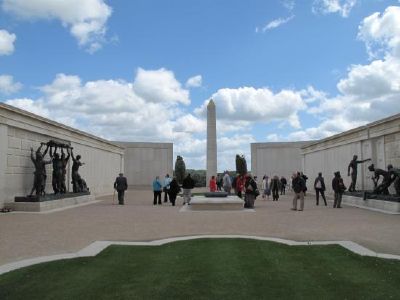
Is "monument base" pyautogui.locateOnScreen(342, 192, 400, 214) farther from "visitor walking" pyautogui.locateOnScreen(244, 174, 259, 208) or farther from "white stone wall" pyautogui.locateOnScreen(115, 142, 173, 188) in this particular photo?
"white stone wall" pyautogui.locateOnScreen(115, 142, 173, 188)

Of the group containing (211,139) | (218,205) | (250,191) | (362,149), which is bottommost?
(218,205)

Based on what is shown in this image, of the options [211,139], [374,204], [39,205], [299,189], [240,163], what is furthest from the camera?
[240,163]

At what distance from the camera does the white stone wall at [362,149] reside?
20859 millimetres

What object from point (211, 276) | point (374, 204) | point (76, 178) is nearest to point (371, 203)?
point (374, 204)

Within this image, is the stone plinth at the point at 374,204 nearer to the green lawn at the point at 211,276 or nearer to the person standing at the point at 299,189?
→ the person standing at the point at 299,189

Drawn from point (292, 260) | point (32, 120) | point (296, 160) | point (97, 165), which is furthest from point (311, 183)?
point (292, 260)

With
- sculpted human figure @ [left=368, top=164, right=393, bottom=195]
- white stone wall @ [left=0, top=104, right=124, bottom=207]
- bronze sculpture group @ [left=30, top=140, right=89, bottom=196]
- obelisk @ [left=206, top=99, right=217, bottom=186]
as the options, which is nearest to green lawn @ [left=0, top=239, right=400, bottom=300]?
sculpted human figure @ [left=368, top=164, right=393, bottom=195]

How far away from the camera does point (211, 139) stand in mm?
41594

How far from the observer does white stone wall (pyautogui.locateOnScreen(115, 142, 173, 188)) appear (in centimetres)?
4512

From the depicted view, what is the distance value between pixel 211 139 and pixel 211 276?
35461mm

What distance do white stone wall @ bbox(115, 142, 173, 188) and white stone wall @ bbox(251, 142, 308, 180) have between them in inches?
354

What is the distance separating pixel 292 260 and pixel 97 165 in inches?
1011

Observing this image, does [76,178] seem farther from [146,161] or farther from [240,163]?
[240,163]

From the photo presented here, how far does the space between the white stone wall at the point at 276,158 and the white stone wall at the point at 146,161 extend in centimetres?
900
